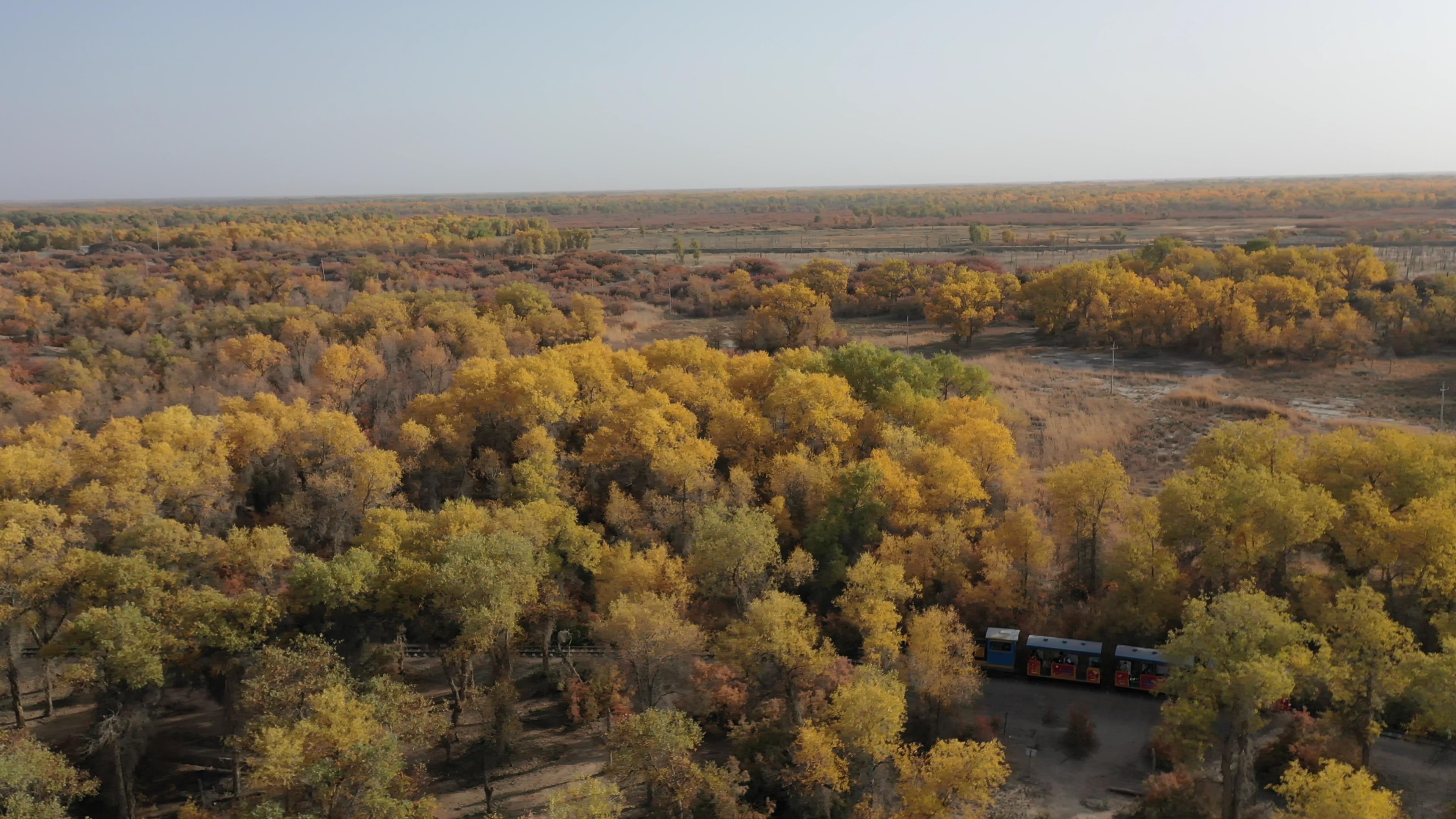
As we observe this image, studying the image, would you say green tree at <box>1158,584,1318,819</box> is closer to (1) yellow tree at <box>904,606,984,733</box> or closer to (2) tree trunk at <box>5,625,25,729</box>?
(1) yellow tree at <box>904,606,984,733</box>

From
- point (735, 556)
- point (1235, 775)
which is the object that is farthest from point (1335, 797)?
point (735, 556)

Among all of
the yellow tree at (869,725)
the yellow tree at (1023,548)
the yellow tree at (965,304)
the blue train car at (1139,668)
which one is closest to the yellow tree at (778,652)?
the yellow tree at (869,725)

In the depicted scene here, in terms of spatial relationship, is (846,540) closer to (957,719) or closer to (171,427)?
(957,719)

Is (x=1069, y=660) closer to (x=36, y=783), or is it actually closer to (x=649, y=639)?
(x=649, y=639)

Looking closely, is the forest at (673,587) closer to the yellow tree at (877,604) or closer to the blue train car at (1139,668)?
the yellow tree at (877,604)

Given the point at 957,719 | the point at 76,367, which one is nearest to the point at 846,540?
the point at 957,719

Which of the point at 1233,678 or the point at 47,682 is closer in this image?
the point at 1233,678
